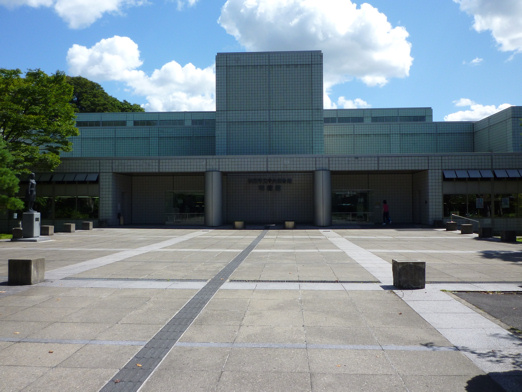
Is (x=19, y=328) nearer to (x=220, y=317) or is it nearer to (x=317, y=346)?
(x=220, y=317)

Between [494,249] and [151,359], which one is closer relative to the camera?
[151,359]

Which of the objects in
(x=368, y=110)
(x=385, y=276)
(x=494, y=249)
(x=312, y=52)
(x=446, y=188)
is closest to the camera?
(x=385, y=276)

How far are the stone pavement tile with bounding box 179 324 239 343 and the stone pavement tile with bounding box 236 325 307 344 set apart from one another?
0.41ft

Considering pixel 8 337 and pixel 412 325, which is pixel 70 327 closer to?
pixel 8 337

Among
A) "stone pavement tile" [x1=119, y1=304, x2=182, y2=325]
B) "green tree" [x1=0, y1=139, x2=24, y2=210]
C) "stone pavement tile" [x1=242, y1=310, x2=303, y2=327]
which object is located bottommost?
"stone pavement tile" [x1=242, y1=310, x2=303, y2=327]

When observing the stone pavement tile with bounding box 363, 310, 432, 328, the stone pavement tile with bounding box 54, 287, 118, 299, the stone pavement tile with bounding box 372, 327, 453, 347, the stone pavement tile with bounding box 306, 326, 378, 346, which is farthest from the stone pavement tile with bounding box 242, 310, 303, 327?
the stone pavement tile with bounding box 54, 287, 118, 299

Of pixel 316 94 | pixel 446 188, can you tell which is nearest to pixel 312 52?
pixel 316 94

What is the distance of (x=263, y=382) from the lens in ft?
14.5

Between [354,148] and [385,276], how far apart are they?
3214 cm

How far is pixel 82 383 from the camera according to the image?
440 centimetres

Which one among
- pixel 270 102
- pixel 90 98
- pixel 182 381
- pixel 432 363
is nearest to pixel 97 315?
pixel 182 381

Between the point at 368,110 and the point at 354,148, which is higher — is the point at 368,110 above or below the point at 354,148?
above

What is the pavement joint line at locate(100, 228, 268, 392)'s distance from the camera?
4.41 m

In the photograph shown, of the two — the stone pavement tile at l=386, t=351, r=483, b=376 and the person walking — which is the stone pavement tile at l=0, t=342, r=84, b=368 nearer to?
the stone pavement tile at l=386, t=351, r=483, b=376
